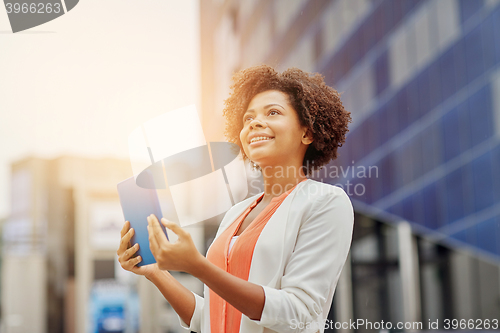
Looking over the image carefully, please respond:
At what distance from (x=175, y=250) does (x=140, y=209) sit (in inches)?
10.6

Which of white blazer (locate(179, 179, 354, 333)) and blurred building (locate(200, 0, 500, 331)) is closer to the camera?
white blazer (locate(179, 179, 354, 333))

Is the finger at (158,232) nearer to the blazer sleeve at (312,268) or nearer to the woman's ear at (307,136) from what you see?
the blazer sleeve at (312,268)

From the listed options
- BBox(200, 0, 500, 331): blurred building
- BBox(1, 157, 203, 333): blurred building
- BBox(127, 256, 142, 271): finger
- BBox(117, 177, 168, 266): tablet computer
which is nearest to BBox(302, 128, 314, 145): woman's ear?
BBox(117, 177, 168, 266): tablet computer

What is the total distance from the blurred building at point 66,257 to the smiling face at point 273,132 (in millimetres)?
3282

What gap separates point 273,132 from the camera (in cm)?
145

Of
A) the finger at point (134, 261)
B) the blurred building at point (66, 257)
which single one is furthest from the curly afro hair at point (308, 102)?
the blurred building at point (66, 257)

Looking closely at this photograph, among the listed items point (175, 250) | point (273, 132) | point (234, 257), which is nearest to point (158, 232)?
point (175, 250)

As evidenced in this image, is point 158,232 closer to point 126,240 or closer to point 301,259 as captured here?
point 126,240

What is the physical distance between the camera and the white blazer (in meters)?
1.19

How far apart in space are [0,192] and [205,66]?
2.80 meters

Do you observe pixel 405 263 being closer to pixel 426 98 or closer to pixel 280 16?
pixel 426 98

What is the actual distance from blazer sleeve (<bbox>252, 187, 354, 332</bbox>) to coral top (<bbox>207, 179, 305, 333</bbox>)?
131 mm

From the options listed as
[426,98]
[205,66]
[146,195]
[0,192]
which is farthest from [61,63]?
[426,98]

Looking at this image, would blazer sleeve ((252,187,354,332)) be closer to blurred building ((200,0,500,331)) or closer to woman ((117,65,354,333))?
woman ((117,65,354,333))
